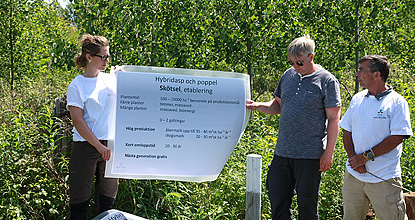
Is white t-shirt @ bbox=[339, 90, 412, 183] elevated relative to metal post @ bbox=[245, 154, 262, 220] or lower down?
elevated

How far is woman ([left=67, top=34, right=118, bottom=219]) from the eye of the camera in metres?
3.47

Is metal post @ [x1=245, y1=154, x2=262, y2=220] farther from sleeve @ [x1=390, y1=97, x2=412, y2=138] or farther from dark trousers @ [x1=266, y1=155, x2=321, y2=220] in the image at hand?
sleeve @ [x1=390, y1=97, x2=412, y2=138]

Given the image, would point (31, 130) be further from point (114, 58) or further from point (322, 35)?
point (322, 35)

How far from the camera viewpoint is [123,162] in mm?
3365

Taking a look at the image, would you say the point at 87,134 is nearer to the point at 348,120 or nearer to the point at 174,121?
the point at 174,121

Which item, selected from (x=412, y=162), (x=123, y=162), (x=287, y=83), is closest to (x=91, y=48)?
(x=123, y=162)

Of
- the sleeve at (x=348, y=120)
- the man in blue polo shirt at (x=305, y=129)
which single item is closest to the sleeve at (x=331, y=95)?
the man in blue polo shirt at (x=305, y=129)

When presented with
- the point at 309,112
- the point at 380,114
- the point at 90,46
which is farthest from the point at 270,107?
the point at 90,46

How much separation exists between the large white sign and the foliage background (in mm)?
1308

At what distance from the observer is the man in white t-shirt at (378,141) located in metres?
3.56

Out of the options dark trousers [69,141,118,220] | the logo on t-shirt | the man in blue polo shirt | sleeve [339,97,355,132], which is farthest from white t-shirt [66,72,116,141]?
the logo on t-shirt

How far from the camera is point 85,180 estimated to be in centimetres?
362

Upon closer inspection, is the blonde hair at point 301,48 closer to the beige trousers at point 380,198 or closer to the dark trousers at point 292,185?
the dark trousers at point 292,185

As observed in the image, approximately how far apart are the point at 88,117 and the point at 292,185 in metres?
1.78
